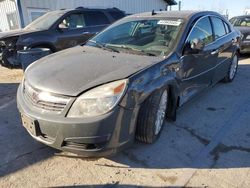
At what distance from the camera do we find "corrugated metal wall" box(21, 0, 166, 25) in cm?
1107

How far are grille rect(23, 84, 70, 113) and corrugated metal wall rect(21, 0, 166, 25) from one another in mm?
9427

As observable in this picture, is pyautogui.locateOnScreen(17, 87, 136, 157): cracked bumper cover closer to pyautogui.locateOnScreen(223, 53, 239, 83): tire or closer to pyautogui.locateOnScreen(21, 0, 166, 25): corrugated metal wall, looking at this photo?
pyautogui.locateOnScreen(223, 53, 239, 83): tire

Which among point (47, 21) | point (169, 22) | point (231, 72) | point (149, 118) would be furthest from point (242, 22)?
point (149, 118)

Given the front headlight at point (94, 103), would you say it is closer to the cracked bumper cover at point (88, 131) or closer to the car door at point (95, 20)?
the cracked bumper cover at point (88, 131)

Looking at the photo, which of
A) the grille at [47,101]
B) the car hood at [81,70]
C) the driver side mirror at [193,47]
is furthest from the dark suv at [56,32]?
the driver side mirror at [193,47]

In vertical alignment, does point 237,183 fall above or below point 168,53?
below

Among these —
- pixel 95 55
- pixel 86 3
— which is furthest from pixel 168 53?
pixel 86 3

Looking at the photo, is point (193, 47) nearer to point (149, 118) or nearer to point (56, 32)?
point (149, 118)

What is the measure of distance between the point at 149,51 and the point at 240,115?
6.47ft

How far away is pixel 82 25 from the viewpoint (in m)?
7.87

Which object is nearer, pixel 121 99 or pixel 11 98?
pixel 121 99

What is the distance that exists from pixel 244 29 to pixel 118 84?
823 centimetres

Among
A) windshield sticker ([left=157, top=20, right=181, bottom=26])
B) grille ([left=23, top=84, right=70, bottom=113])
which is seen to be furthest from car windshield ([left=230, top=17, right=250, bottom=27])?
grille ([left=23, top=84, right=70, bottom=113])

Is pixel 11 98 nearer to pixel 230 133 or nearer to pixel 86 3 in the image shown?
pixel 230 133
